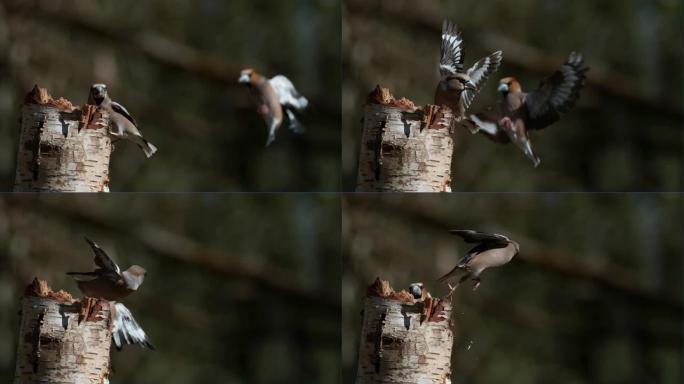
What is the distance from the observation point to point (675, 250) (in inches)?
165

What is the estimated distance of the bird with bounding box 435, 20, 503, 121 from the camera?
423cm

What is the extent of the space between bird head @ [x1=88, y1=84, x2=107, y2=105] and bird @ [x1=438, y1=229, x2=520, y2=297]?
1.36 meters

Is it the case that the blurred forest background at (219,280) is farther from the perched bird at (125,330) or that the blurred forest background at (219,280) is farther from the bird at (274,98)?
the bird at (274,98)

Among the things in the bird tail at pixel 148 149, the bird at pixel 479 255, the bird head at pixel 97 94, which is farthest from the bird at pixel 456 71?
the bird head at pixel 97 94

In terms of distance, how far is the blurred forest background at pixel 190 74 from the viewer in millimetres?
4312

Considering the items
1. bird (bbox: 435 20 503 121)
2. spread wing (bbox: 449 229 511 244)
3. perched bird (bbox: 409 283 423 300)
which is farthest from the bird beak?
perched bird (bbox: 409 283 423 300)

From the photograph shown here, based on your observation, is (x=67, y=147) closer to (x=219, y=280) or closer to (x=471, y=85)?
(x=219, y=280)

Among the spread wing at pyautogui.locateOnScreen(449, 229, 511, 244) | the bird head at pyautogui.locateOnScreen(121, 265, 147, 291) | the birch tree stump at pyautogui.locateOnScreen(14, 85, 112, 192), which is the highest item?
the birch tree stump at pyautogui.locateOnScreen(14, 85, 112, 192)

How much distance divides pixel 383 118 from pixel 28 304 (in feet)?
4.80

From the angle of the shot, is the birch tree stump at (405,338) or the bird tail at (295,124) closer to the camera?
the birch tree stump at (405,338)

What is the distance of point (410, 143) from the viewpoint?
4.27m

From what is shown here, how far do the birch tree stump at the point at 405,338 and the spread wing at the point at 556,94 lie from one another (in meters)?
0.74

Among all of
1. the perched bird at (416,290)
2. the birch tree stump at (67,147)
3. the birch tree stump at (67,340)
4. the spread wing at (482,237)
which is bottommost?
the birch tree stump at (67,340)

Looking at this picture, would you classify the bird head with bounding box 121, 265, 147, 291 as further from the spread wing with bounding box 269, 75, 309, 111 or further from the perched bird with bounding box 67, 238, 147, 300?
the spread wing with bounding box 269, 75, 309, 111
